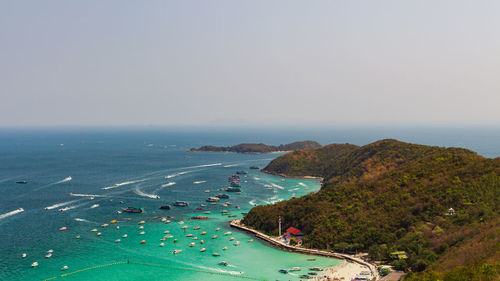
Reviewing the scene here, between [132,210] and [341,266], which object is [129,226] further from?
[341,266]

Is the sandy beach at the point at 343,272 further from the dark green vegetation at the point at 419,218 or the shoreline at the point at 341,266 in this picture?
the dark green vegetation at the point at 419,218

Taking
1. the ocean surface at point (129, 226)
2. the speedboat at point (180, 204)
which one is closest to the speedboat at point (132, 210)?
the ocean surface at point (129, 226)

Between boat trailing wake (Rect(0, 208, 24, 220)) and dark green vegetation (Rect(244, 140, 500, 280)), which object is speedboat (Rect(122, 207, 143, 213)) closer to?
boat trailing wake (Rect(0, 208, 24, 220))

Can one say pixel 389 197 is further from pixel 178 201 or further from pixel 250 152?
pixel 250 152

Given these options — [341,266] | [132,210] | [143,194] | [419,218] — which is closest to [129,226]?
[132,210]

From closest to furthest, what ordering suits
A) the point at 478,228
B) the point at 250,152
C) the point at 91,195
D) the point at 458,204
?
the point at 478,228, the point at 458,204, the point at 91,195, the point at 250,152

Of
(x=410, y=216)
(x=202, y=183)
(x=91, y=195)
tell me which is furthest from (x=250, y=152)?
(x=410, y=216)
